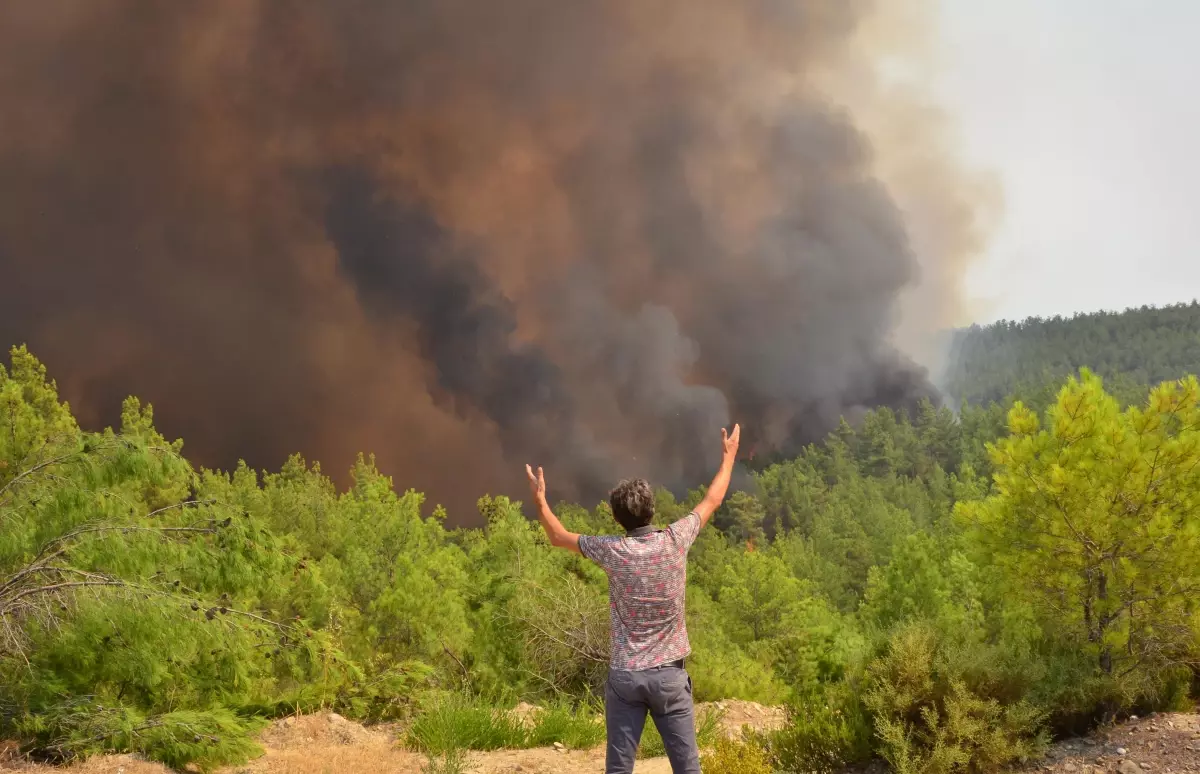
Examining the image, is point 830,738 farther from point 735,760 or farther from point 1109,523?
point 1109,523

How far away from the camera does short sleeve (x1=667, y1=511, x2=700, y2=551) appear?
363 cm

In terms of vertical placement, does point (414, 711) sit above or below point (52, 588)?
below

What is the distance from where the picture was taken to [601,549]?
365 centimetres

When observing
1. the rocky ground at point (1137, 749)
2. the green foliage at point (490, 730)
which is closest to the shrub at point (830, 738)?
the rocky ground at point (1137, 749)

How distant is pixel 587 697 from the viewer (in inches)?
571

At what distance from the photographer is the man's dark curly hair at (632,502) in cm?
367

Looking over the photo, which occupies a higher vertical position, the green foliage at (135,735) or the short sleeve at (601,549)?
the green foliage at (135,735)

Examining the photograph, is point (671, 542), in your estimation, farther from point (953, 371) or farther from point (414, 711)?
point (953, 371)

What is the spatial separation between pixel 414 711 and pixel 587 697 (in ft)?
14.5

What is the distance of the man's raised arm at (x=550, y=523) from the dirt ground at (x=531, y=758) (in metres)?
4.36

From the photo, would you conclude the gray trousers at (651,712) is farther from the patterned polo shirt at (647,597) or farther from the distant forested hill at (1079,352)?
the distant forested hill at (1079,352)

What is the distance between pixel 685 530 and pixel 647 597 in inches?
14.1

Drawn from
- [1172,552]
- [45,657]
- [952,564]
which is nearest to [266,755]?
[45,657]

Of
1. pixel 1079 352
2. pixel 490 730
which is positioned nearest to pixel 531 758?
pixel 490 730
